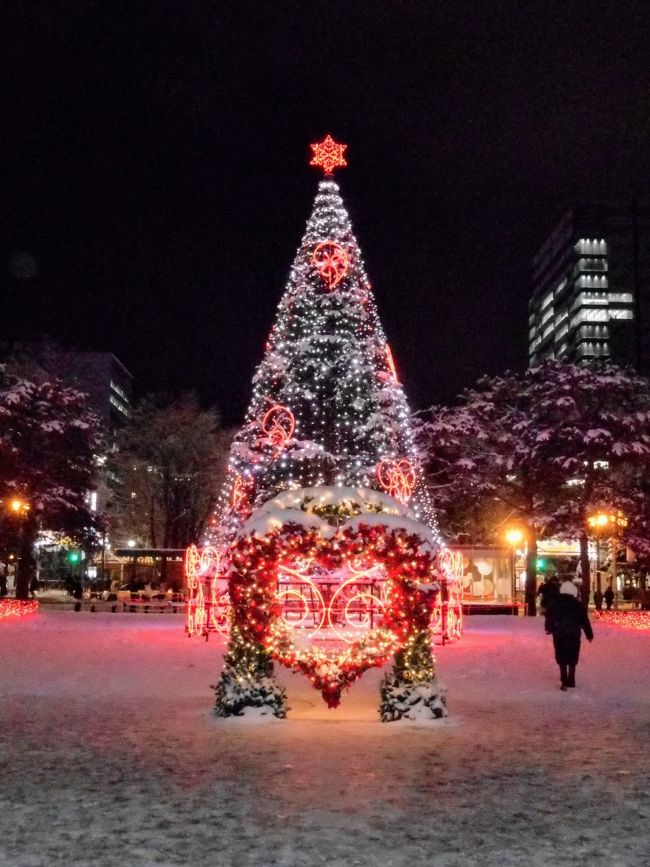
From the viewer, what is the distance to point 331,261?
31531 millimetres

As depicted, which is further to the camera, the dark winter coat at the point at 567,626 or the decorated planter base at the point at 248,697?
the dark winter coat at the point at 567,626

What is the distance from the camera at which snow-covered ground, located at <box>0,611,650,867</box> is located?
6.25 meters

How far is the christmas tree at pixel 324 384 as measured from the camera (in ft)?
104

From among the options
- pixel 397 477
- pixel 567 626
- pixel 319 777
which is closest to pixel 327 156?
pixel 397 477

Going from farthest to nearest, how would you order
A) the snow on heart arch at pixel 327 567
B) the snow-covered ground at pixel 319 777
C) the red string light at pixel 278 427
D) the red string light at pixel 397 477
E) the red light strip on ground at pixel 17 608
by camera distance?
the red light strip on ground at pixel 17 608 < the red string light at pixel 278 427 < the red string light at pixel 397 477 < the snow on heart arch at pixel 327 567 < the snow-covered ground at pixel 319 777

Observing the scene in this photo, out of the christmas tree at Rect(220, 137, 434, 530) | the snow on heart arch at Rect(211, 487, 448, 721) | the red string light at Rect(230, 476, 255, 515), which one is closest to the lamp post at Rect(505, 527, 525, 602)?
the christmas tree at Rect(220, 137, 434, 530)

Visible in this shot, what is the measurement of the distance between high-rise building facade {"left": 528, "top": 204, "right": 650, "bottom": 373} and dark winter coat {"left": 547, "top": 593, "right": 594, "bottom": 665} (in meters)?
120

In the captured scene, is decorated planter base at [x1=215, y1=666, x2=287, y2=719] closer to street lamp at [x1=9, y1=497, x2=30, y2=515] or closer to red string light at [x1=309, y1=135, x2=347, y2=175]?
red string light at [x1=309, y1=135, x2=347, y2=175]

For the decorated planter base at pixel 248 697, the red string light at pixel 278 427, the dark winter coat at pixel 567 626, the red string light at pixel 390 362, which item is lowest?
the decorated planter base at pixel 248 697

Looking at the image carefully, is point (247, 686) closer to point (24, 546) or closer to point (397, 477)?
point (397, 477)

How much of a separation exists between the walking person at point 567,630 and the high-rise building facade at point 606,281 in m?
120

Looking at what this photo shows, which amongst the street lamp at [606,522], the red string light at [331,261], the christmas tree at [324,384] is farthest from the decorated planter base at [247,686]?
the street lamp at [606,522]

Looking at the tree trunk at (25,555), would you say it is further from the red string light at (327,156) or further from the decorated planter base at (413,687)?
the decorated planter base at (413,687)

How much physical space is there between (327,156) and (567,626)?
21.1 metres
